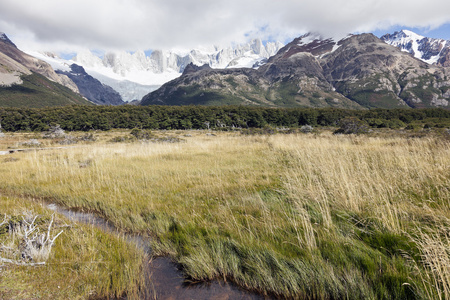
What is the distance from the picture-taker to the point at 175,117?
79562 millimetres

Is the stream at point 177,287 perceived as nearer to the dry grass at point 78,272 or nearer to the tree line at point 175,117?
the dry grass at point 78,272

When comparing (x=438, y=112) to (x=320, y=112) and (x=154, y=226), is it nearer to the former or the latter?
(x=320, y=112)

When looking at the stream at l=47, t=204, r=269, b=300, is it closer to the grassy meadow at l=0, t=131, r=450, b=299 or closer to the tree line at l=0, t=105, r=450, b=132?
the grassy meadow at l=0, t=131, r=450, b=299

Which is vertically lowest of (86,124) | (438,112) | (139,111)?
(86,124)

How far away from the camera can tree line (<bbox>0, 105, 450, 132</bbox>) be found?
68.0m

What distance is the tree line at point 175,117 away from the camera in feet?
223

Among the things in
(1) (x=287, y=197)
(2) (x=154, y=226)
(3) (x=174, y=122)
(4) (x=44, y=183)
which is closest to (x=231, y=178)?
(1) (x=287, y=197)

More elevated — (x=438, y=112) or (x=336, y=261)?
(x=438, y=112)

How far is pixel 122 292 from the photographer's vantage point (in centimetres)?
303

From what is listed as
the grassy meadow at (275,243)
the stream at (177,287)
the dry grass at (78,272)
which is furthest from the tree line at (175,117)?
the stream at (177,287)

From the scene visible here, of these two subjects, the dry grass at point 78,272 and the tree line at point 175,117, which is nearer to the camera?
the dry grass at point 78,272

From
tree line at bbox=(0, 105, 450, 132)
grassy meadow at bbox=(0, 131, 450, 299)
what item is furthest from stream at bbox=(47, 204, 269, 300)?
tree line at bbox=(0, 105, 450, 132)

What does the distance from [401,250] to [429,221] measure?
1.30 m

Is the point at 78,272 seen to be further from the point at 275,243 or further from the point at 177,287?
the point at 275,243
